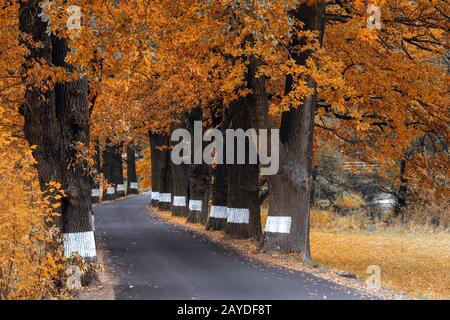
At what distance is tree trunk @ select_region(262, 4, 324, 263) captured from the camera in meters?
20.0

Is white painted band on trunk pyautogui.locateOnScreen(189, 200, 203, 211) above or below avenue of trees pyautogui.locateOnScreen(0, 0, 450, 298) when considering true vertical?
below

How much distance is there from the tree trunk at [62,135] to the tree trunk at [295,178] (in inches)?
233

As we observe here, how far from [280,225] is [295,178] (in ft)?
4.50

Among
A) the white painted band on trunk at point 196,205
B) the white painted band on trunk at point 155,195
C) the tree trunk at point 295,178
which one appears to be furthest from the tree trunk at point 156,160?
the tree trunk at point 295,178

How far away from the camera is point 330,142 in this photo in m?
31.9

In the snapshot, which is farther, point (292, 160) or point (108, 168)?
point (108, 168)

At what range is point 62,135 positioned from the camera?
15.8 m

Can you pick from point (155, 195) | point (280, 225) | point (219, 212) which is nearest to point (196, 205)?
point (219, 212)

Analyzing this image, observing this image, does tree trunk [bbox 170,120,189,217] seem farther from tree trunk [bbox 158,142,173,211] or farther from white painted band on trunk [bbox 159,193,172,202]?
white painted band on trunk [bbox 159,193,172,202]

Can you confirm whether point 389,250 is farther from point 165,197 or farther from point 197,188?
point 165,197

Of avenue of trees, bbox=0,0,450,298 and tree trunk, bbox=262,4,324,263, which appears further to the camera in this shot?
tree trunk, bbox=262,4,324,263

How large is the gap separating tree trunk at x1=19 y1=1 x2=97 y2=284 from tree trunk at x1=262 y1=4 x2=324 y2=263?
233 inches

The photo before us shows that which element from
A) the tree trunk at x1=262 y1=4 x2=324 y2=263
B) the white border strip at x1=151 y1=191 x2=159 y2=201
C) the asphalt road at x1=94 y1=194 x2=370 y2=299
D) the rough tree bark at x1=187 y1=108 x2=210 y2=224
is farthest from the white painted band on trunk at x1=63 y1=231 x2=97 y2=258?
the white border strip at x1=151 y1=191 x2=159 y2=201
